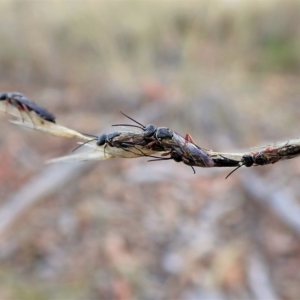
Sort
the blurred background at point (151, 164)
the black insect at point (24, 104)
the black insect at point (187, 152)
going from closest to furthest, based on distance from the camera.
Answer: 1. the black insect at point (187, 152)
2. the black insect at point (24, 104)
3. the blurred background at point (151, 164)

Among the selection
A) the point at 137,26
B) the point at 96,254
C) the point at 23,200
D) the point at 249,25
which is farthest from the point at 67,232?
the point at 249,25

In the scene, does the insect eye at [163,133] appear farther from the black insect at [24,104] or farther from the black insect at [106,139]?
the black insect at [24,104]

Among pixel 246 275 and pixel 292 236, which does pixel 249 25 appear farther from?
pixel 246 275

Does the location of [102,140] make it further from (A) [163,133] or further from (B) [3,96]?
(B) [3,96]

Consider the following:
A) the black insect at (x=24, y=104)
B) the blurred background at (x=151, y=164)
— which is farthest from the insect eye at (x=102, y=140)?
the blurred background at (x=151, y=164)

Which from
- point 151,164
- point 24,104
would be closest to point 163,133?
point 24,104

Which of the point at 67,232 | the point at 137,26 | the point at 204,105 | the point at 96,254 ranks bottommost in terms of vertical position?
the point at 96,254
